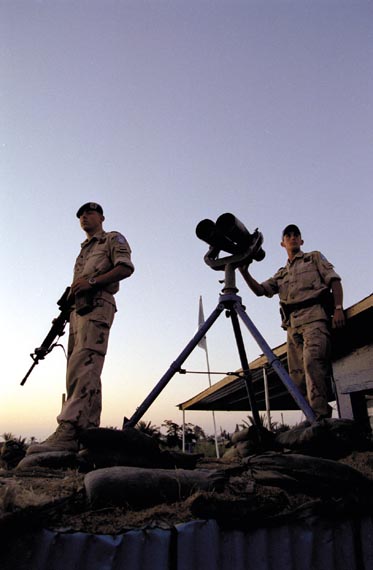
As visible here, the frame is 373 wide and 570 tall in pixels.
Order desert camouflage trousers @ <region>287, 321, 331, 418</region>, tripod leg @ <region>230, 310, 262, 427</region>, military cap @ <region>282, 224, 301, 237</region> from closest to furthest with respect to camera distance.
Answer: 1. desert camouflage trousers @ <region>287, 321, 331, 418</region>
2. tripod leg @ <region>230, 310, 262, 427</region>
3. military cap @ <region>282, 224, 301, 237</region>

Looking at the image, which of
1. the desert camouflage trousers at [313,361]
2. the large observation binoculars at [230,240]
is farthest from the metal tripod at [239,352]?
the desert camouflage trousers at [313,361]

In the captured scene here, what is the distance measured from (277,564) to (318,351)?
→ 7.59 feet

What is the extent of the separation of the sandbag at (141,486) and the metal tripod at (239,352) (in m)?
1.10

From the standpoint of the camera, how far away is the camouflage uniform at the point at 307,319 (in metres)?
3.64

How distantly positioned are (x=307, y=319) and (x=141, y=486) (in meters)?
2.60

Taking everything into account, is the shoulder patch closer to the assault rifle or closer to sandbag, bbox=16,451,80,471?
the assault rifle

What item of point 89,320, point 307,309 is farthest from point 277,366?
point 89,320

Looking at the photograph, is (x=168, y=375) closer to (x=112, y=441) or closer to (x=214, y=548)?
(x=112, y=441)

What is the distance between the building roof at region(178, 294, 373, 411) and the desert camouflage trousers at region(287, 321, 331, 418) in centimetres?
32

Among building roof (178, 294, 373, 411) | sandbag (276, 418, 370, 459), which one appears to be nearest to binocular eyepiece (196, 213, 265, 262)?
building roof (178, 294, 373, 411)

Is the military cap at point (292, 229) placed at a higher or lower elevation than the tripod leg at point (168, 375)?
higher

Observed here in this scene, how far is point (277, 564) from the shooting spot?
63.9 inches

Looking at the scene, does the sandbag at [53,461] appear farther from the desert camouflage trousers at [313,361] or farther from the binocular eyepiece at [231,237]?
the binocular eyepiece at [231,237]

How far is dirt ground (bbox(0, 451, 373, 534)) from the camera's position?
1.48 meters
